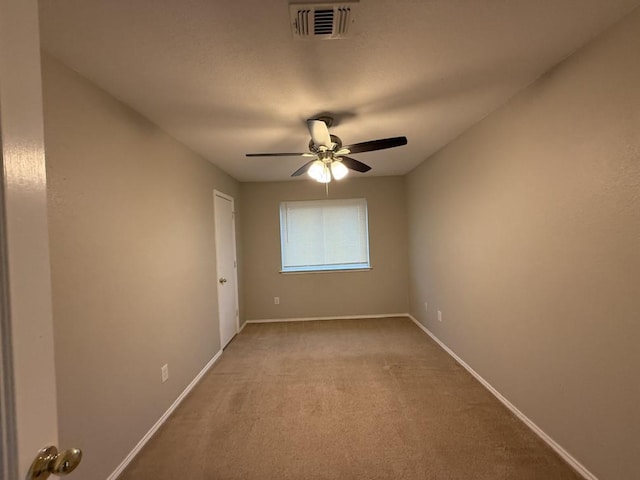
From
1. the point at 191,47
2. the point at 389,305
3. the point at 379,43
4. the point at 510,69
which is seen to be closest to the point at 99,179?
the point at 191,47

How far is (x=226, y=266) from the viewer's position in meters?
3.73

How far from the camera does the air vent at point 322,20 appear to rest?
114cm

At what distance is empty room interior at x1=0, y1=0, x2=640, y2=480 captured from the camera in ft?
4.15

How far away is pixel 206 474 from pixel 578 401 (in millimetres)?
2134

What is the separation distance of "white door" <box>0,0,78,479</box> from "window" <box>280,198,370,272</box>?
3977mm

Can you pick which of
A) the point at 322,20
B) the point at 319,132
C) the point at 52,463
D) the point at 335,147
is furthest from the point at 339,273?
the point at 52,463

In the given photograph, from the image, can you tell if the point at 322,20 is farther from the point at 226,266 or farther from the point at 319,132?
the point at 226,266

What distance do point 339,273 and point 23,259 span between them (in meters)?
4.20

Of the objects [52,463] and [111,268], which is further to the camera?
[111,268]

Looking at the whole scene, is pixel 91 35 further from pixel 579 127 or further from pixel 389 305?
pixel 389 305

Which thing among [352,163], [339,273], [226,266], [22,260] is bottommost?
[339,273]

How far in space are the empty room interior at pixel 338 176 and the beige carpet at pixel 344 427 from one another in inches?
0.7

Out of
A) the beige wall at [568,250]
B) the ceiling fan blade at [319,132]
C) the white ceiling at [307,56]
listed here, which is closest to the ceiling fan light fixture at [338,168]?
the ceiling fan blade at [319,132]

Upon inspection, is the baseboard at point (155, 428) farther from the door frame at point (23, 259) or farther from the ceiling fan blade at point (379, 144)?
the ceiling fan blade at point (379, 144)
